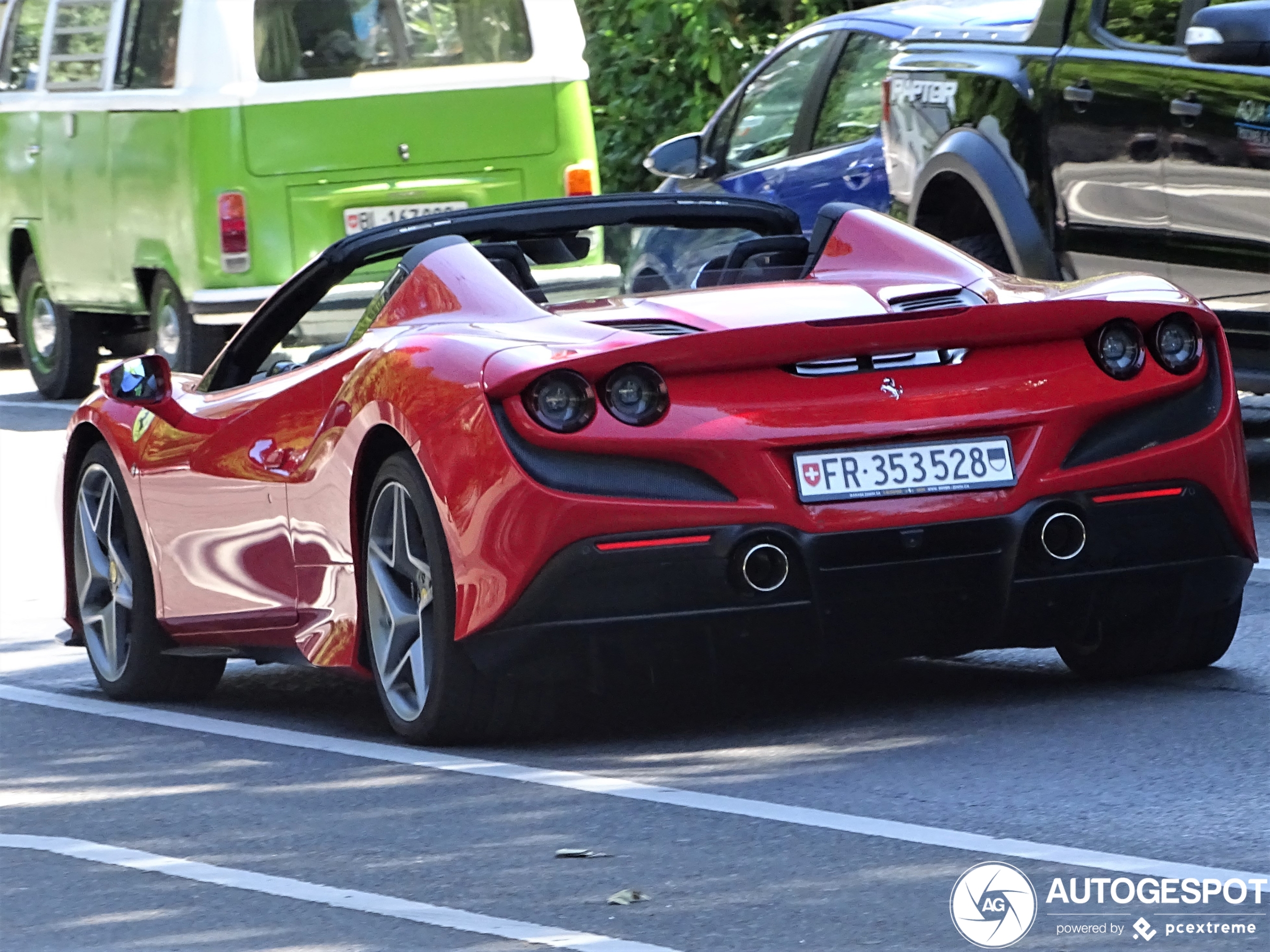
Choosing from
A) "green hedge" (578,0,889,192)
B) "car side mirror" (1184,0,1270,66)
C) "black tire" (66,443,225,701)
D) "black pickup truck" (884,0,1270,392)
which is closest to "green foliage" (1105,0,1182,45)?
"black pickup truck" (884,0,1270,392)

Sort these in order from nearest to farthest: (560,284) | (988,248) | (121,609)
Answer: (560,284)
(121,609)
(988,248)

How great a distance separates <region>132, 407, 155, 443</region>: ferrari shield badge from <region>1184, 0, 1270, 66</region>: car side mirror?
327 cm

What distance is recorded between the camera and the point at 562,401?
577 cm

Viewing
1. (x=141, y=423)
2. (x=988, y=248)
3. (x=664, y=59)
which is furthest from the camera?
(x=664, y=59)

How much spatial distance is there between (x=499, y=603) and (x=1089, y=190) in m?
4.27

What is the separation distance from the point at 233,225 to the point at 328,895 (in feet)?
33.7

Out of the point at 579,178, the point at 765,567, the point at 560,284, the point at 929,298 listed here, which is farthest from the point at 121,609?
the point at 579,178

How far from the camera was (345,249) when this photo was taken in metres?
6.70

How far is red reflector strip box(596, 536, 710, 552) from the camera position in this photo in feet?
18.9

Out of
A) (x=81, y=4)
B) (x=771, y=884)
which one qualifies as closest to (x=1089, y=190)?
(x=771, y=884)

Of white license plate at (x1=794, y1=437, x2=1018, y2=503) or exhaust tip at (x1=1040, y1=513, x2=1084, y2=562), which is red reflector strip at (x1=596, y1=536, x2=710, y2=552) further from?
exhaust tip at (x1=1040, y1=513, x2=1084, y2=562)

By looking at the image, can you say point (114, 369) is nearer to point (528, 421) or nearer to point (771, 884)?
point (528, 421)

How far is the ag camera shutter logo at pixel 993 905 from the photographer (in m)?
4.31
